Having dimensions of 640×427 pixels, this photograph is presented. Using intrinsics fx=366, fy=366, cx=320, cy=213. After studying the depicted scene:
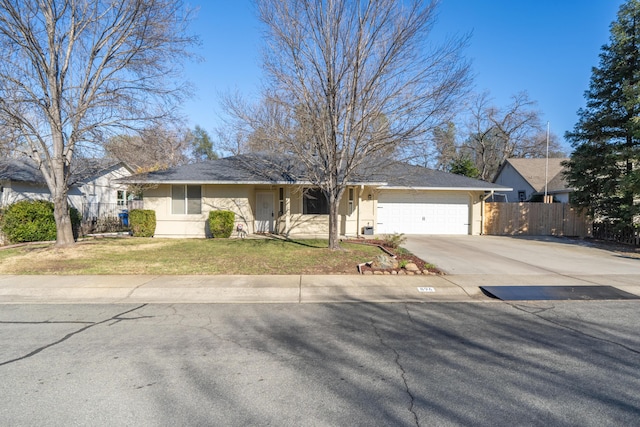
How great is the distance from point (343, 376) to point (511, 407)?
5.13 ft

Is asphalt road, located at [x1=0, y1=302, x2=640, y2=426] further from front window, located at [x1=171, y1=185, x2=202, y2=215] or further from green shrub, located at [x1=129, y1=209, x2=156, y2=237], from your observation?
front window, located at [x1=171, y1=185, x2=202, y2=215]

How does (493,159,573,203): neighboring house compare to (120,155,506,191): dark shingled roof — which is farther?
(493,159,573,203): neighboring house

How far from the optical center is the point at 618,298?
23.9 ft

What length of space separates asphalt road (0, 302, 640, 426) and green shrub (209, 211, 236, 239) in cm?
955

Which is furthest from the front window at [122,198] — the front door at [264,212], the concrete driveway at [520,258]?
the concrete driveway at [520,258]

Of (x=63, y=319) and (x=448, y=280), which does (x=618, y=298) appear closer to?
(x=448, y=280)

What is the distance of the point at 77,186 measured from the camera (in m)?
20.1

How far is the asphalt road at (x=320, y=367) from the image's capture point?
3127 millimetres

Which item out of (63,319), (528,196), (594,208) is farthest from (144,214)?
(528,196)

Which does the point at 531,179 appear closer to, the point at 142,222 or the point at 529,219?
the point at 529,219

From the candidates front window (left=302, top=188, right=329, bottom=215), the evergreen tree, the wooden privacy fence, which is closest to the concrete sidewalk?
front window (left=302, top=188, right=329, bottom=215)

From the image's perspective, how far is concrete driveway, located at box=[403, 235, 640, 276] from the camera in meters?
9.91

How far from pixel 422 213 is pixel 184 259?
43.6 ft

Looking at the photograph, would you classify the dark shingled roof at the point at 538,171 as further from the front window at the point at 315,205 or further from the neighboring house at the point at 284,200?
the front window at the point at 315,205
